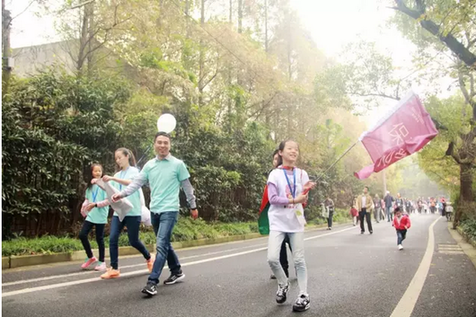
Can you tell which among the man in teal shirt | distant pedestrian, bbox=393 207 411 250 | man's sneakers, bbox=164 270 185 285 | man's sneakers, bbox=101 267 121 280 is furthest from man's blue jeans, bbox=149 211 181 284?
distant pedestrian, bbox=393 207 411 250

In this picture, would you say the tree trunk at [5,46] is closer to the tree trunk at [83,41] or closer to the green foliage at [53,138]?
the green foliage at [53,138]

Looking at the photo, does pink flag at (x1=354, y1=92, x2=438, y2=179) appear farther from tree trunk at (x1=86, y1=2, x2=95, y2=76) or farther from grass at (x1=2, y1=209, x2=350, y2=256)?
tree trunk at (x1=86, y1=2, x2=95, y2=76)

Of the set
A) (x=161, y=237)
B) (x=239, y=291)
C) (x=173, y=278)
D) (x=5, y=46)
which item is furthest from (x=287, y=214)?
(x=5, y=46)

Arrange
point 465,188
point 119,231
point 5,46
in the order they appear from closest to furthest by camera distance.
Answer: point 119,231 < point 5,46 < point 465,188

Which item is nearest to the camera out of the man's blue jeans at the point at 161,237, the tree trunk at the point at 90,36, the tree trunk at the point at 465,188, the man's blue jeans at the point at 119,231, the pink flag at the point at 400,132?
the man's blue jeans at the point at 161,237

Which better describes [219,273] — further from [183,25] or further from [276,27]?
[276,27]

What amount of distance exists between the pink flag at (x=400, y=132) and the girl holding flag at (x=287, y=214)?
64.3 inches

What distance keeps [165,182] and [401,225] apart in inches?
298

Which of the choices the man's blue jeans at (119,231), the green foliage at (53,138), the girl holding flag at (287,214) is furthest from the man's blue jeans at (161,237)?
the green foliage at (53,138)

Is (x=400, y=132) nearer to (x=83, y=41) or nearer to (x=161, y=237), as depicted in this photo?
(x=161, y=237)

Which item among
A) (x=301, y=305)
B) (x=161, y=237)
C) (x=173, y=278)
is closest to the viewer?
(x=301, y=305)

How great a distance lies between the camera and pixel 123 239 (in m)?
9.60

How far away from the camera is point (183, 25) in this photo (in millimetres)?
16469

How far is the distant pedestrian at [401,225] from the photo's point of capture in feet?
34.1
